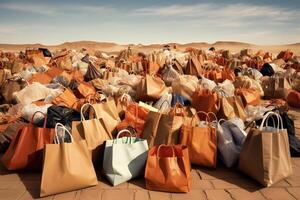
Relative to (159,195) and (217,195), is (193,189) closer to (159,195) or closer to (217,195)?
(217,195)

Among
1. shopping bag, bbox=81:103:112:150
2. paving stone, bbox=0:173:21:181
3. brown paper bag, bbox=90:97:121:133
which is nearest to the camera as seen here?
paving stone, bbox=0:173:21:181

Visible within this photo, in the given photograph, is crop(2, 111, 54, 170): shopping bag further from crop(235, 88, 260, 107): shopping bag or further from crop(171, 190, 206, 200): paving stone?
crop(235, 88, 260, 107): shopping bag

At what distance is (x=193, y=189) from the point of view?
4305 mm

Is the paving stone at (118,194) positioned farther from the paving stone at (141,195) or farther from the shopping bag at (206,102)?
the shopping bag at (206,102)

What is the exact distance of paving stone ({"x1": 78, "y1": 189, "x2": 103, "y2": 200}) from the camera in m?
4.07

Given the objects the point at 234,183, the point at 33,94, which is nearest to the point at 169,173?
the point at 234,183

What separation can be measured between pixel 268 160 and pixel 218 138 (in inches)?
34.9

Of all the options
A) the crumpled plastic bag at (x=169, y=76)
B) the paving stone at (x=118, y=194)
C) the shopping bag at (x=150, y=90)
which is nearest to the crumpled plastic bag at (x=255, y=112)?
the shopping bag at (x=150, y=90)

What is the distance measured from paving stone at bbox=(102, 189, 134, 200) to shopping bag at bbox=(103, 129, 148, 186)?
18cm

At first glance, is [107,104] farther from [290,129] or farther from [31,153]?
[290,129]

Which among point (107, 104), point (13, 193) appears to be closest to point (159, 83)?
point (107, 104)

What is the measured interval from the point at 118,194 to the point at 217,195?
112cm

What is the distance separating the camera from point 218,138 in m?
4.96

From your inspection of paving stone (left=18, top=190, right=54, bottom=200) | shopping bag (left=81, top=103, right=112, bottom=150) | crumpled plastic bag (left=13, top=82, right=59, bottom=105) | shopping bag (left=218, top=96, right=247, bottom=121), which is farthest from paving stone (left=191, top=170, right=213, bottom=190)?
crumpled plastic bag (left=13, top=82, right=59, bottom=105)
